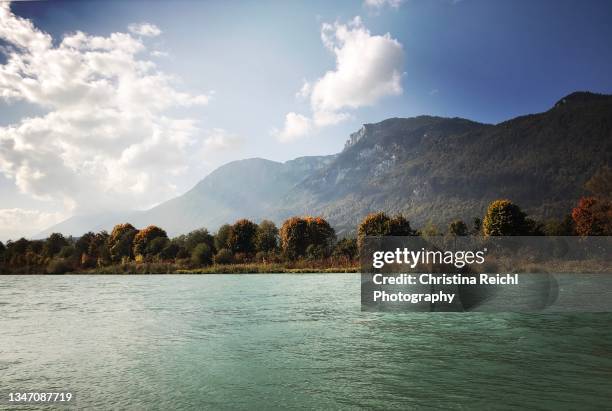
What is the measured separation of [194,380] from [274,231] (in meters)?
88.1

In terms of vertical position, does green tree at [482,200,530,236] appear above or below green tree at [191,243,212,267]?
above

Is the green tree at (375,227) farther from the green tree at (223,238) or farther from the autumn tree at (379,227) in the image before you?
the green tree at (223,238)

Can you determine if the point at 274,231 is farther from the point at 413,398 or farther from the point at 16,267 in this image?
the point at 413,398

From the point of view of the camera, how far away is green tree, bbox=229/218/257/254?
8944cm

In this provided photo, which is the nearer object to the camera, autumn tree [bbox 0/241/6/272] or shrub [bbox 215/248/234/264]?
shrub [bbox 215/248/234/264]

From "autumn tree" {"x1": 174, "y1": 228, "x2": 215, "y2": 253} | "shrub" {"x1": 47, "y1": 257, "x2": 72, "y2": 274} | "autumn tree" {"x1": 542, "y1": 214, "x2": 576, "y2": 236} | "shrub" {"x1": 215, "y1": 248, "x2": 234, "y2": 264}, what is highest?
"autumn tree" {"x1": 542, "y1": 214, "x2": 576, "y2": 236}

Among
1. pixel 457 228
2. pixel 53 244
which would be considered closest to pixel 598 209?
pixel 457 228

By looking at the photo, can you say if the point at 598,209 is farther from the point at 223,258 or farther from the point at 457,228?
the point at 223,258

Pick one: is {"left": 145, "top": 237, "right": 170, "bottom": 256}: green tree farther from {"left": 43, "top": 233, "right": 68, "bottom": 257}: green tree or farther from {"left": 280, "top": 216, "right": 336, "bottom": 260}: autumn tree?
{"left": 280, "top": 216, "right": 336, "bottom": 260}: autumn tree

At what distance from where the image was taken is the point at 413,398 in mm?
9781

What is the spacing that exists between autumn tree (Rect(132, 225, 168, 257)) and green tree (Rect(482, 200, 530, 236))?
63.6m

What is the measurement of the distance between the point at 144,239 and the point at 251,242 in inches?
837

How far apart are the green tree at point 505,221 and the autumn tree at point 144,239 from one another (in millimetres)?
63589

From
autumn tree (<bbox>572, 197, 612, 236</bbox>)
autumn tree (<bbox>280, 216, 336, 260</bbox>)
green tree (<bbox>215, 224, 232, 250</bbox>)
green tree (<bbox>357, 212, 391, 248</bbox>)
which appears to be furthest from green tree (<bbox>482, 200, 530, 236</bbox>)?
green tree (<bbox>215, 224, 232, 250</bbox>)
